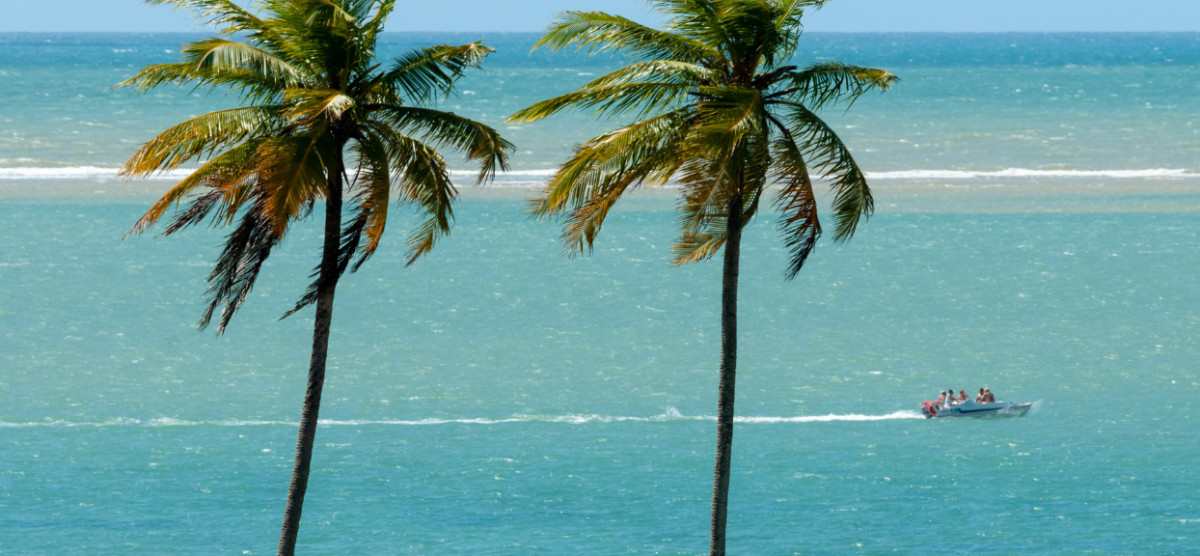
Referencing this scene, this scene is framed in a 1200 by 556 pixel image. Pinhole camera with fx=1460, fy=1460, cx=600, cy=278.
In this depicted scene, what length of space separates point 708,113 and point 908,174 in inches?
2887

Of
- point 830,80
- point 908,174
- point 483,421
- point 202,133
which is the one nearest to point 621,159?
point 830,80

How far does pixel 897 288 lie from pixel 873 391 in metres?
15.6

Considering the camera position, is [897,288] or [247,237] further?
[897,288]

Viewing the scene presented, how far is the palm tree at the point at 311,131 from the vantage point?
17.2 meters

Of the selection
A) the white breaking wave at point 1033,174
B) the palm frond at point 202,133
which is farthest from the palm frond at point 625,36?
the white breaking wave at point 1033,174

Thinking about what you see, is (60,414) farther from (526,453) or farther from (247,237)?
(247,237)

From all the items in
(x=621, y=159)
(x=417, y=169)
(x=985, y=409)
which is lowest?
(x=985, y=409)

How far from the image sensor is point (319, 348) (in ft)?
61.8

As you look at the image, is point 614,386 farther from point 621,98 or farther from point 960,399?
point 621,98

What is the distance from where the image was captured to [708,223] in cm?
1959

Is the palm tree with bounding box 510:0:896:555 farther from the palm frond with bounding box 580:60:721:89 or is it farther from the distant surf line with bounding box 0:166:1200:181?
the distant surf line with bounding box 0:166:1200:181

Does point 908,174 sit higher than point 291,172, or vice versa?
point 291,172

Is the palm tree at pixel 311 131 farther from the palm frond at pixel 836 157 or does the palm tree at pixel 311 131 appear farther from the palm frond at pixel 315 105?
the palm frond at pixel 836 157

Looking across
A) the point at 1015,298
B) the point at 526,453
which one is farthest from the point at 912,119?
the point at 526,453
